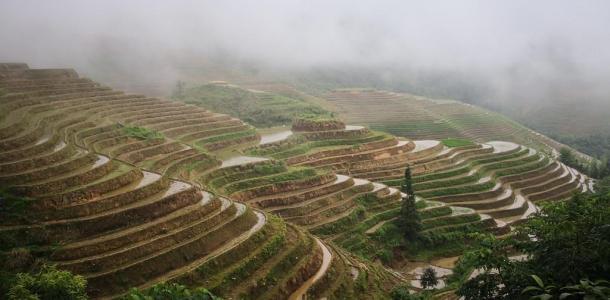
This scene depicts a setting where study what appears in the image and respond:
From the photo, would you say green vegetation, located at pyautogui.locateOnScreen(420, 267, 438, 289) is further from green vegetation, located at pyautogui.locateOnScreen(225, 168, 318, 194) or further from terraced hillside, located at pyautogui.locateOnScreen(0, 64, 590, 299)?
green vegetation, located at pyautogui.locateOnScreen(225, 168, 318, 194)

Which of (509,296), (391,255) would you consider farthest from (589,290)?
(391,255)

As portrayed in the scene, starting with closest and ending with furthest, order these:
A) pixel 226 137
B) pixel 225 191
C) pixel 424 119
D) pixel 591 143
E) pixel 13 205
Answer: pixel 13 205 < pixel 225 191 < pixel 226 137 < pixel 424 119 < pixel 591 143

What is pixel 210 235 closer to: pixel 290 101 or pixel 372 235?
pixel 372 235

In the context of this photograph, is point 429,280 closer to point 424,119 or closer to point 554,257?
point 554,257

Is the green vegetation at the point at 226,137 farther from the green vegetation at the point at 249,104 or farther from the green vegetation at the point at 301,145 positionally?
the green vegetation at the point at 249,104

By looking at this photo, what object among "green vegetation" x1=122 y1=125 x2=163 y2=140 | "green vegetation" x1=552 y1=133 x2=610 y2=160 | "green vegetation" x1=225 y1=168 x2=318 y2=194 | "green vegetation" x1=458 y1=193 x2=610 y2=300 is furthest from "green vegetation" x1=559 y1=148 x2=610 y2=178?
"green vegetation" x1=122 y1=125 x2=163 y2=140

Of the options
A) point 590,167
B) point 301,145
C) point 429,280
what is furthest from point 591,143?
point 429,280
